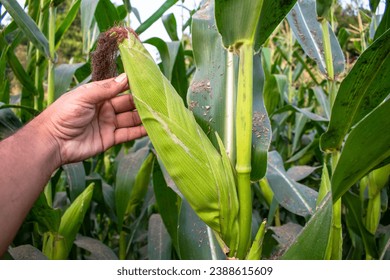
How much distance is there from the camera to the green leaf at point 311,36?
42.4 inches

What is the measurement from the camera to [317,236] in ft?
2.32

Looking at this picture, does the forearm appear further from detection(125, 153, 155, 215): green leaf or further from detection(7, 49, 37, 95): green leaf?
detection(125, 153, 155, 215): green leaf

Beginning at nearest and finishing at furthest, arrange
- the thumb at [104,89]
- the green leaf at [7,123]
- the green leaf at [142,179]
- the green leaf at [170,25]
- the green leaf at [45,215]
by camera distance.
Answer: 1. the thumb at [104,89]
2. the green leaf at [45,215]
3. the green leaf at [7,123]
4. the green leaf at [142,179]
5. the green leaf at [170,25]

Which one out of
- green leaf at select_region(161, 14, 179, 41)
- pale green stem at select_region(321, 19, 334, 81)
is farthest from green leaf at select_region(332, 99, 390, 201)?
green leaf at select_region(161, 14, 179, 41)

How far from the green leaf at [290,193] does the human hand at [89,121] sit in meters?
0.35

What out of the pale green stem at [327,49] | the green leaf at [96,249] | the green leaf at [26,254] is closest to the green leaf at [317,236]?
the pale green stem at [327,49]

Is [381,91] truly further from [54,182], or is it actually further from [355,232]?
[54,182]

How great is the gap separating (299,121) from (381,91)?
3.59 ft

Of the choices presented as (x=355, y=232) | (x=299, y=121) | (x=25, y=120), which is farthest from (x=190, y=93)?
(x=299, y=121)

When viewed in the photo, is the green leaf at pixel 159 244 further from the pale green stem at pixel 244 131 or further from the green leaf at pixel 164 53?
the pale green stem at pixel 244 131

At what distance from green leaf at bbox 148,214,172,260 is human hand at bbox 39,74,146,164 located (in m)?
0.40

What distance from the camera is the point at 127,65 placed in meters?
0.72

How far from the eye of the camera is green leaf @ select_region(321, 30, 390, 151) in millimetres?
720
